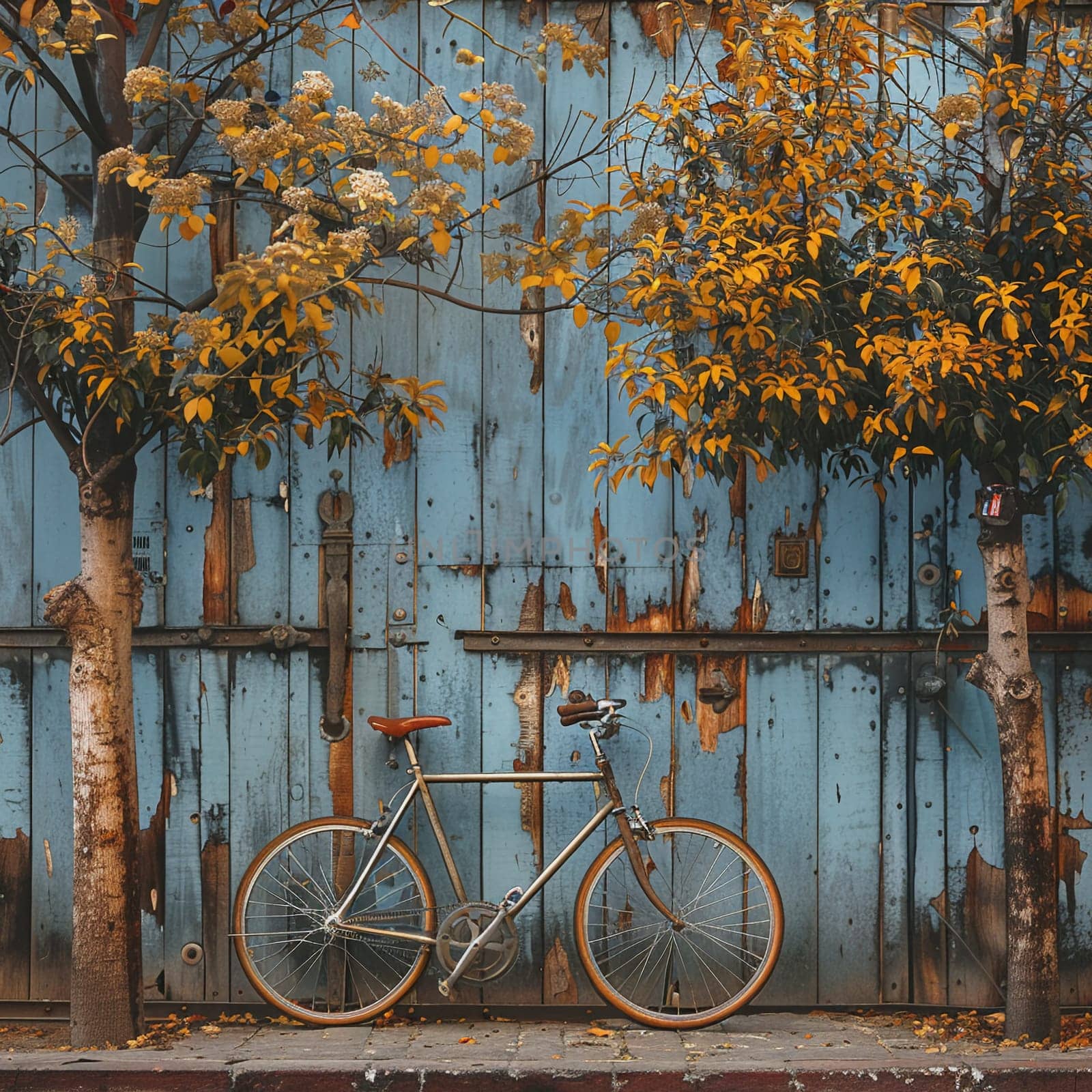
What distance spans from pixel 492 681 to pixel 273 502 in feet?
3.68

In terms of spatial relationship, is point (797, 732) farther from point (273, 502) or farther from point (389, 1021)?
point (273, 502)

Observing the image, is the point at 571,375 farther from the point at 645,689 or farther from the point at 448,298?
the point at 645,689

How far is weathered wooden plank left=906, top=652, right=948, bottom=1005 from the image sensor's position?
4328 mm

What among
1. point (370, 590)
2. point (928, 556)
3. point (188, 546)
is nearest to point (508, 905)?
point (370, 590)

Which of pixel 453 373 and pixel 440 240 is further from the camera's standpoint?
pixel 453 373

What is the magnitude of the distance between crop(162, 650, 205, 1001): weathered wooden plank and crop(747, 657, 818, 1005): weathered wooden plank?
7.10ft

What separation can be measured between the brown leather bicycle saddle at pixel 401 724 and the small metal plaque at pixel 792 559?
1430 mm

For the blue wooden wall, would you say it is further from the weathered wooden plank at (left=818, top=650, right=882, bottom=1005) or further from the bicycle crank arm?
the bicycle crank arm

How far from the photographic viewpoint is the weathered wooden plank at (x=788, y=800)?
4324 millimetres

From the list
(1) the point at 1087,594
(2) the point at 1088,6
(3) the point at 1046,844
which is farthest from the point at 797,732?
(2) the point at 1088,6

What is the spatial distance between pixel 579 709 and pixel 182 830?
5.40 ft

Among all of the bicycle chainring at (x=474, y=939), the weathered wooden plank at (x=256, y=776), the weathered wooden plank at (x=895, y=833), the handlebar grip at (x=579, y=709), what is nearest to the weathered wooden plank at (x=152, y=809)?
the weathered wooden plank at (x=256, y=776)

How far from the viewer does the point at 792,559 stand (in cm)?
438

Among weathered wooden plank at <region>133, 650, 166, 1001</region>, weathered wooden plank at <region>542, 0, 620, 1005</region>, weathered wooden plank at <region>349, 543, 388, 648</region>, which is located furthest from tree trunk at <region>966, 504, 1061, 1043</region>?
weathered wooden plank at <region>133, 650, 166, 1001</region>
